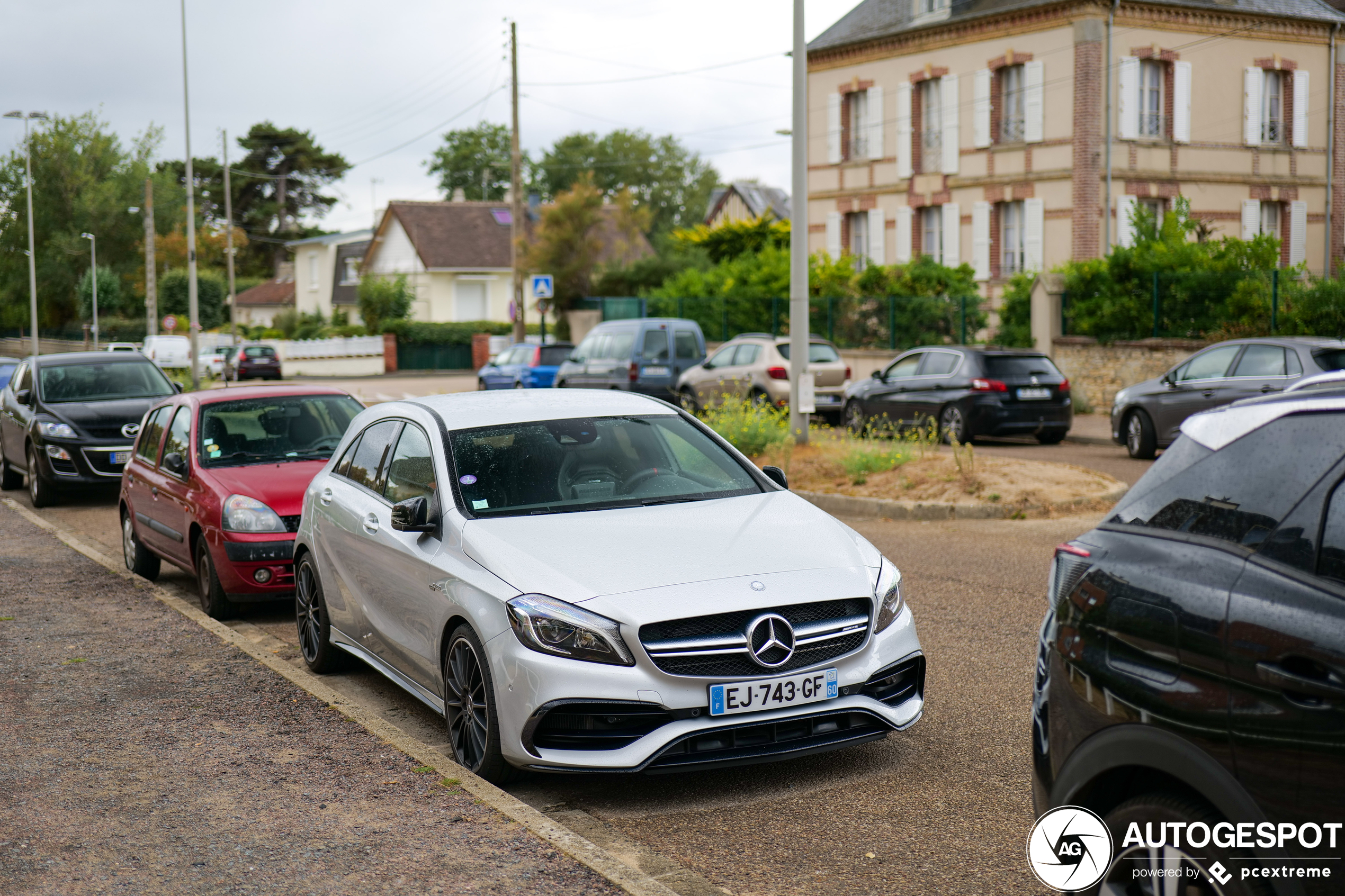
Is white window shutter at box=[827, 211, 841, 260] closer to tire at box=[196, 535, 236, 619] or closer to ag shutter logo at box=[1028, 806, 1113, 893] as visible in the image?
tire at box=[196, 535, 236, 619]

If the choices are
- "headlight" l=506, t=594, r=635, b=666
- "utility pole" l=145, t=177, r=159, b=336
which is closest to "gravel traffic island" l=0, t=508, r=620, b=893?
"headlight" l=506, t=594, r=635, b=666

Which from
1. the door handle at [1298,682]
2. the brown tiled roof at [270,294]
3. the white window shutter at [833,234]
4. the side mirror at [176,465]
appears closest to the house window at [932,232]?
the white window shutter at [833,234]

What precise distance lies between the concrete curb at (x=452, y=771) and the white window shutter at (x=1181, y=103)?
3011 centimetres

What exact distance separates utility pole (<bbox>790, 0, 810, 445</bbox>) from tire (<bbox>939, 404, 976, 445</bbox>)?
461cm

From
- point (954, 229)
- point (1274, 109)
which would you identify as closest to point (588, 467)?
point (954, 229)

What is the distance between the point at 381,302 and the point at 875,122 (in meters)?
28.8

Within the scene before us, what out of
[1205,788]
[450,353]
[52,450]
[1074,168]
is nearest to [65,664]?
[1205,788]

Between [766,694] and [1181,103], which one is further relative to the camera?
[1181,103]

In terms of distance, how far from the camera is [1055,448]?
20.2m

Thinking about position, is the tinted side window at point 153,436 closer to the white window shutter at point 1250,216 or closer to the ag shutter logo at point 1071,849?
the ag shutter logo at point 1071,849

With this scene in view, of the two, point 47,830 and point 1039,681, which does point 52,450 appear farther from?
point 1039,681

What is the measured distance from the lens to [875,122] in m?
37.9

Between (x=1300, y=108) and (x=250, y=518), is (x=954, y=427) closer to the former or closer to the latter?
(x=250, y=518)

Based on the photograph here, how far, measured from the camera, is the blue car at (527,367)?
111ft
